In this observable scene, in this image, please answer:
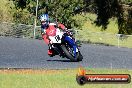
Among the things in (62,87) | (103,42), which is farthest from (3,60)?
(103,42)

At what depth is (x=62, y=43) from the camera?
673 inches

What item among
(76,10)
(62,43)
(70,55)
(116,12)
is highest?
(62,43)

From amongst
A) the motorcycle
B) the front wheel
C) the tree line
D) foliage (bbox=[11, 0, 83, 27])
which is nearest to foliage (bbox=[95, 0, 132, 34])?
→ the tree line

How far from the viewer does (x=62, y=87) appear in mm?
10266

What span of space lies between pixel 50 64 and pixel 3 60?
2154mm

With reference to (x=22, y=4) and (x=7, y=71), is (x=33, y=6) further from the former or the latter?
(x=7, y=71)

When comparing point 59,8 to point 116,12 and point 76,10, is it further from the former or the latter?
point 116,12

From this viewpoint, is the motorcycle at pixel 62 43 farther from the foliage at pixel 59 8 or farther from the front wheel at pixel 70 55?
the foliage at pixel 59 8

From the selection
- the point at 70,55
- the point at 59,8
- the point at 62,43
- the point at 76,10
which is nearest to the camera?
the point at 62,43

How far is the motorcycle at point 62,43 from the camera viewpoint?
16453mm

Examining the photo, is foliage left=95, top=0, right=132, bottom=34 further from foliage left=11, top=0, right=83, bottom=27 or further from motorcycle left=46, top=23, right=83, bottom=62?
motorcycle left=46, top=23, right=83, bottom=62

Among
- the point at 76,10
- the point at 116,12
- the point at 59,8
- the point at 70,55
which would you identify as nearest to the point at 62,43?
the point at 70,55

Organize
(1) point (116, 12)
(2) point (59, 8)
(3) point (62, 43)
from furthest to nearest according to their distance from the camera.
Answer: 1. (1) point (116, 12)
2. (2) point (59, 8)
3. (3) point (62, 43)

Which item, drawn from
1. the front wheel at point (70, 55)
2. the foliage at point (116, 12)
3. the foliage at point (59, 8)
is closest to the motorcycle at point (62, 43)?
the front wheel at point (70, 55)
